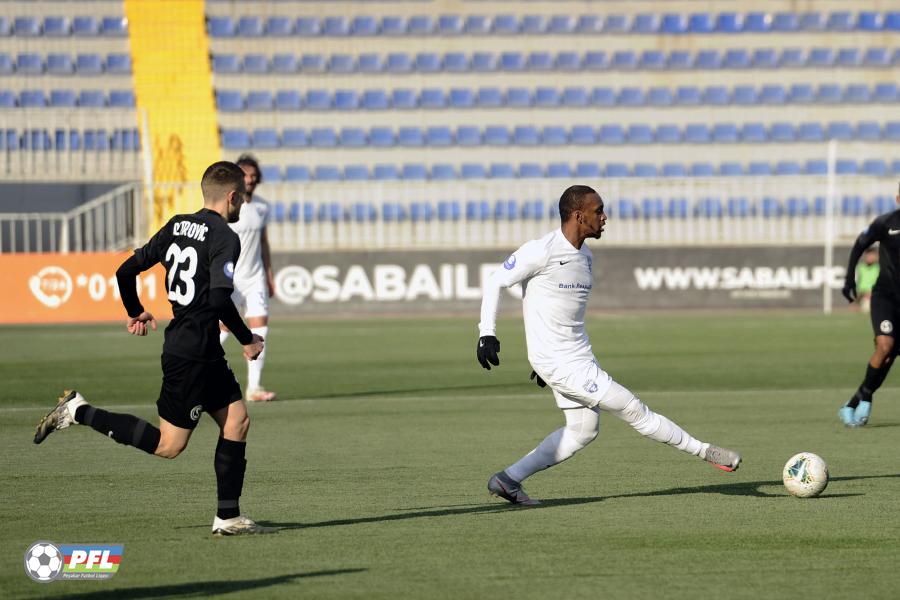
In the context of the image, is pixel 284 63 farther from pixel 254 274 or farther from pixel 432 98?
pixel 254 274

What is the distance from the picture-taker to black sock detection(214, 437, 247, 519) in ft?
19.9

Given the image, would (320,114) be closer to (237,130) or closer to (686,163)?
(237,130)

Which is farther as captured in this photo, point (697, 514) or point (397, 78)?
point (397, 78)

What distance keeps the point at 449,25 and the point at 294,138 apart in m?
5.73

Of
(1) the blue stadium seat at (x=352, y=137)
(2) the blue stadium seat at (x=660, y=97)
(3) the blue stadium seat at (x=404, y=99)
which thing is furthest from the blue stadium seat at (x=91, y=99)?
(2) the blue stadium seat at (x=660, y=97)

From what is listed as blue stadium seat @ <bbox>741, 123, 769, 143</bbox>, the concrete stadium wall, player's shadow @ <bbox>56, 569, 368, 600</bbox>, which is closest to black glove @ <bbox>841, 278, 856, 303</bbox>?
player's shadow @ <bbox>56, 569, 368, 600</bbox>

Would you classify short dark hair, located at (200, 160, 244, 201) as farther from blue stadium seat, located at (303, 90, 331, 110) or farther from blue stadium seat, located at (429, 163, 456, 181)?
blue stadium seat, located at (303, 90, 331, 110)

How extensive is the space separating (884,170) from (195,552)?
3447 cm

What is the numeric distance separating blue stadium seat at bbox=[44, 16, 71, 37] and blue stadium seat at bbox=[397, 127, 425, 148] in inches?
395

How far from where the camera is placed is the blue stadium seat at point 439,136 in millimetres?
36688

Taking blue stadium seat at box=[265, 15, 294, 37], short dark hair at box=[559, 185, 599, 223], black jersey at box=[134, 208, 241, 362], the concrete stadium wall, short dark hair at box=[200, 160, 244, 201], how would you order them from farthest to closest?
1. blue stadium seat at box=[265, 15, 294, 37]
2. the concrete stadium wall
3. short dark hair at box=[559, 185, 599, 223]
4. short dark hair at box=[200, 160, 244, 201]
5. black jersey at box=[134, 208, 241, 362]

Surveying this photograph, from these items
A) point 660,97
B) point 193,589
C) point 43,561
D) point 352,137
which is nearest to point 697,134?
point 660,97

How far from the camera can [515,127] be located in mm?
37000

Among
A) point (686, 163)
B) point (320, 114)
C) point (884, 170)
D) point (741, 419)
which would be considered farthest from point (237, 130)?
point (741, 419)
